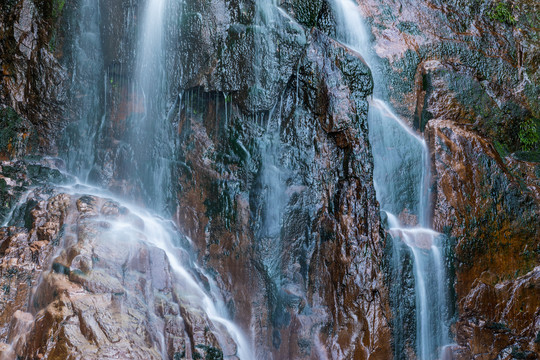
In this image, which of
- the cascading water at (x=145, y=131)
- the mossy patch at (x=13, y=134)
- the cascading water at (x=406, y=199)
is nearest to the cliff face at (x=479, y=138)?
the cascading water at (x=406, y=199)

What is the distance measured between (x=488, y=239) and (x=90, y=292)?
248 inches

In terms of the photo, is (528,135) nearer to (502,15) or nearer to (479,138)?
(479,138)

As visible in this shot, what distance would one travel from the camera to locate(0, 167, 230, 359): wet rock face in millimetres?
4961

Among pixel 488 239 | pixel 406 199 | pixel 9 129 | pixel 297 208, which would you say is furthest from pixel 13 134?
pixel 488 239

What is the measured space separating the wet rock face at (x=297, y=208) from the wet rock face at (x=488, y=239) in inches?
65.9

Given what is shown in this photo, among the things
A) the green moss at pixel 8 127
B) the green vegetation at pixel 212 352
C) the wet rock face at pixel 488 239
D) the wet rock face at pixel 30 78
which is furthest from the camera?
the wet rock face at pixel 30 78

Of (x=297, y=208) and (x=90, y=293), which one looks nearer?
(x=90, y=293)

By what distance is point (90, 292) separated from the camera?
17.6 ft

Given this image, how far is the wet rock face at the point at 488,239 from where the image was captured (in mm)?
6996

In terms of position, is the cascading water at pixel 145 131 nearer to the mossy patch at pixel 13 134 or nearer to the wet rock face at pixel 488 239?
the mossy patch at pixel 13 134

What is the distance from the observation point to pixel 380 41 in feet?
28.3

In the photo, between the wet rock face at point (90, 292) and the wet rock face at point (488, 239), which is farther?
the wet rock face at point (488, 239)

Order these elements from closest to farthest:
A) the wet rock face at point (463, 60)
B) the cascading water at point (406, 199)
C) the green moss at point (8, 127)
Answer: the cascading water at point (406, 199) < the green moss at point (8, 127) < the wet rock face at point (463, 60)

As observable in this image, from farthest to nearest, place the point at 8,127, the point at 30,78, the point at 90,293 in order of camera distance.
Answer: the point at 30,78
the point at 8,127
the point at 90,293
